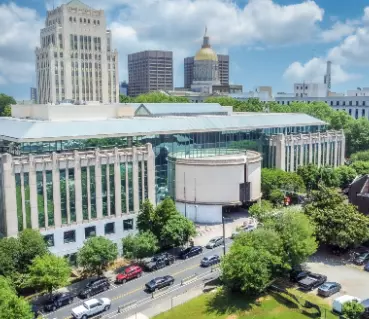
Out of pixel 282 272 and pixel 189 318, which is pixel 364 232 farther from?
pixel 189 318

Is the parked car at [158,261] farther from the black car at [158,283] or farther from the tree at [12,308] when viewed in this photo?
the tree at [12,308]

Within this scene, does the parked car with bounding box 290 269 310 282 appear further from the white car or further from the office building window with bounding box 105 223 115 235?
the office building window with bounding box 105 223 115 235

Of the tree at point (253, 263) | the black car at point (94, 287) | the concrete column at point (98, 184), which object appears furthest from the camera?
the concrete column at point (98, 184)

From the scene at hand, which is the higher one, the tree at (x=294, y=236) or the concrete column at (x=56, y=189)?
the concrete column at (x=56, y=189)

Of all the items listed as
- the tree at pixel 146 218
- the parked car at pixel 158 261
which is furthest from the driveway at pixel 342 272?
the tree at pixel 146 218

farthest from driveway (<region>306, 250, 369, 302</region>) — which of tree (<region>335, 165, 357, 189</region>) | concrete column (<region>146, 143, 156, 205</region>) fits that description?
tree (<region>335, 165, 357, 189</region>)

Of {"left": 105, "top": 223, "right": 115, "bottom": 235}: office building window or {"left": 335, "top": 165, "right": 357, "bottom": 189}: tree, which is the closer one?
{"left": 105, "top": 223, "right": 115, "bottom": 235}: office building window

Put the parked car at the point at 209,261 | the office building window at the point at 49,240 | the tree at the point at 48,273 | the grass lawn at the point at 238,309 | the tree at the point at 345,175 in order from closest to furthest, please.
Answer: the grass lawn at the point at 238,309 → the tree at the point at 48,273 → the office building window at the point at 49,240 → the parked car at the point at 209,261 → the tree at the point at 345,175
